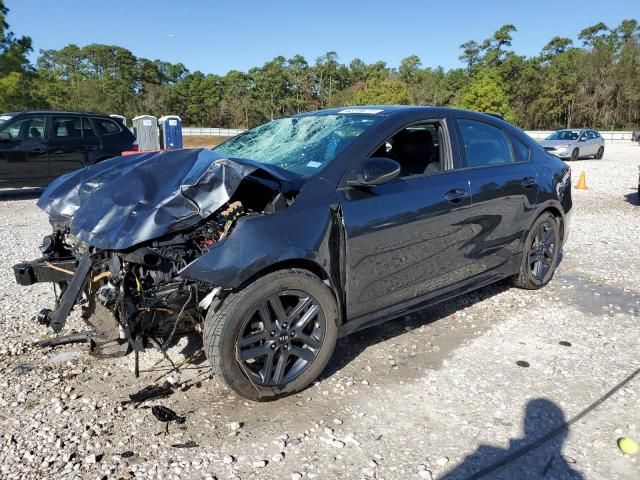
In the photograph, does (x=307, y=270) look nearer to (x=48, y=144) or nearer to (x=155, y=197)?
(x=155, y=197)

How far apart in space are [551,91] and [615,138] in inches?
1016

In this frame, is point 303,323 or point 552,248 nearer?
point 303,323

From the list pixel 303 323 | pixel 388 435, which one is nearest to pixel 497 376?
pixel 388 435

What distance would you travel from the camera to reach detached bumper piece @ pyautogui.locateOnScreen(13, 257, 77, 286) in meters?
3.12

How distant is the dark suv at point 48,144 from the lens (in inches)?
385

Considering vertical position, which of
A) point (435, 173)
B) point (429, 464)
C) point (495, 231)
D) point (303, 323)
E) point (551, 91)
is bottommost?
point (429, 464)

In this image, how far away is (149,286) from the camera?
2.77 meters

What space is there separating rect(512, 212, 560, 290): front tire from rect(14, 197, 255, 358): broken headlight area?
2974mm

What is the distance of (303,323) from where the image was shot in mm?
3045

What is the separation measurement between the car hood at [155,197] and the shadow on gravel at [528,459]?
1.82 m

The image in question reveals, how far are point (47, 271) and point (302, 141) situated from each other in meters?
1.88

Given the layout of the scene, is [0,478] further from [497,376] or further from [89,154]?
[89,154]

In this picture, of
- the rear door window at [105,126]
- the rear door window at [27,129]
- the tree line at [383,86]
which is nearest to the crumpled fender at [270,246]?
the rear door window at [27,129]

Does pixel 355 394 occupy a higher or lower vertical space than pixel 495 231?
lower
